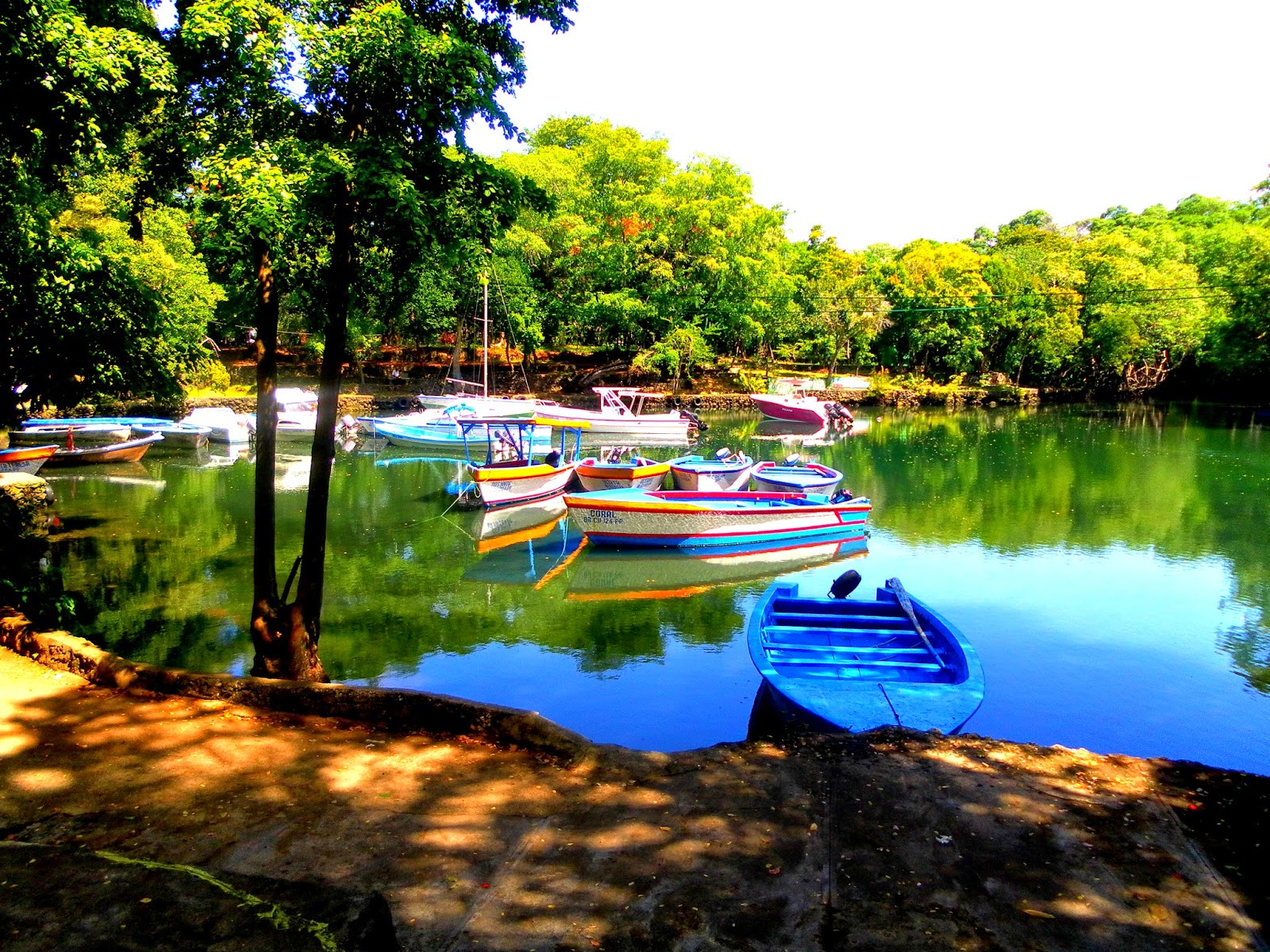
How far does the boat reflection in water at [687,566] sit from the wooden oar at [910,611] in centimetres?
418

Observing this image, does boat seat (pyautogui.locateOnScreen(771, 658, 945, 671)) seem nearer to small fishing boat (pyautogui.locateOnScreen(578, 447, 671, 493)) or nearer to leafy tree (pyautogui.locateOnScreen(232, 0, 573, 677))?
leafy tree (pyautogui.locateOnScreen(232, 0, 573, 677))

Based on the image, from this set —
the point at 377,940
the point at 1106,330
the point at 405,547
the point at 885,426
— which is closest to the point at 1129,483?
the point at 885,426

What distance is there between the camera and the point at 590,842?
13.5 ft

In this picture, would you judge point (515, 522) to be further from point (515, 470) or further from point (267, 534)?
point (267, 534)

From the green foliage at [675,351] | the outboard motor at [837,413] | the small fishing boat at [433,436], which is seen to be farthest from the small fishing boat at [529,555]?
the green foliage at [675,351]

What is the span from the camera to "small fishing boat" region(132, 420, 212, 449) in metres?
28.0

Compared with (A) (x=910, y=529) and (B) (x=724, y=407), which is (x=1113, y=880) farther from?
(B) (x=724, y=407)

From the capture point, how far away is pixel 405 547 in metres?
15.6

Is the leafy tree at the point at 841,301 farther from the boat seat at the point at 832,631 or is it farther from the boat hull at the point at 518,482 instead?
the boat seat at the point at 832,631

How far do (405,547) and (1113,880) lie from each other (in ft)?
44.3

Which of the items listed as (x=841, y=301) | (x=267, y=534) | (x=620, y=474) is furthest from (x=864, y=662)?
(x=841, y=301)

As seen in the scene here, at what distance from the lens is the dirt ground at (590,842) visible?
3172 millimetres

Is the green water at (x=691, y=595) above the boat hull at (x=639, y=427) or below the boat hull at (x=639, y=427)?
below

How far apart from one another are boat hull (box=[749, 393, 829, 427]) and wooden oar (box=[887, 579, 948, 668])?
29.3 metres
